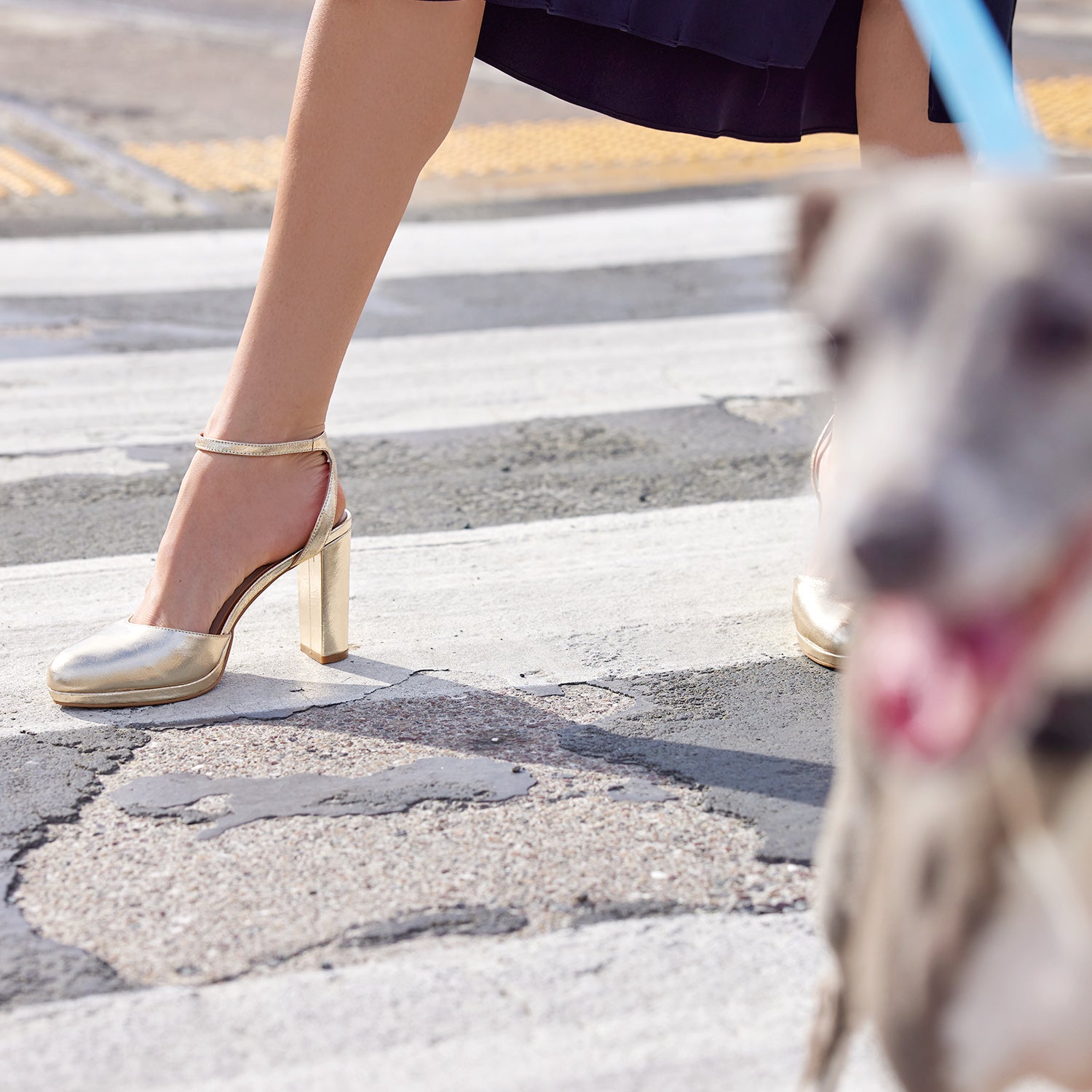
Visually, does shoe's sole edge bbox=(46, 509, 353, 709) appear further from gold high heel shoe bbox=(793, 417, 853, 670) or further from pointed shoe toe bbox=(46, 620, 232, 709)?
gold high heel shoe bbox=(793, 417, 853, 670)

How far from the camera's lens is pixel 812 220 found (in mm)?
811

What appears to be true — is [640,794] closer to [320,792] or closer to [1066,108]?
[320,792]

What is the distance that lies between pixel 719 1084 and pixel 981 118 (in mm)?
946

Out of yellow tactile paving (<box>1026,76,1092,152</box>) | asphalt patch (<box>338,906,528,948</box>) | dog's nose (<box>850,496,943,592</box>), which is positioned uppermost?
yellow tactile paving (<box>1026,76,1092,152</box>)

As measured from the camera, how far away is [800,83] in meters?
2.28

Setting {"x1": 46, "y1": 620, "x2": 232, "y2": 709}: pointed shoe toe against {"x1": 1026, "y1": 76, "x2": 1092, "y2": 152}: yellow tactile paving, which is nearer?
{"x1": 46, "y1": 620, "x2": 232, "y2": 709}: pointed shoe toe

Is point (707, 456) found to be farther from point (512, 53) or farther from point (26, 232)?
point (26, 232)

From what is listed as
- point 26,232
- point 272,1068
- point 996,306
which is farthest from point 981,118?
point 26,232

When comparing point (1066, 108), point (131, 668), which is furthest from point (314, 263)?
point (1066, 108)

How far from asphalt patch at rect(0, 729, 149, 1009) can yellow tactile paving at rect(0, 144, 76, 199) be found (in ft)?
13.8

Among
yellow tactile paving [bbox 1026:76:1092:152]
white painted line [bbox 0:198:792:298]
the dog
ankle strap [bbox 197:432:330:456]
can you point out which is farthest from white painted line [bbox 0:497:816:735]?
yellow tactile paving [bbox 1026:76:1092:152]

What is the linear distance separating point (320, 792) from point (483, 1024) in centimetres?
55

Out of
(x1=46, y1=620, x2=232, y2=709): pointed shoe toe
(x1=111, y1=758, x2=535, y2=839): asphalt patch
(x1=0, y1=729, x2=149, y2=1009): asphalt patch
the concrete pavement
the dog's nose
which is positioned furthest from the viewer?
(x1=46, y1=620, x2=232, y2=709): pointed shoe toe

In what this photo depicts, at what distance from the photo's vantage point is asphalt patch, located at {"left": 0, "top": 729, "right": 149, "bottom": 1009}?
62.4 inches
